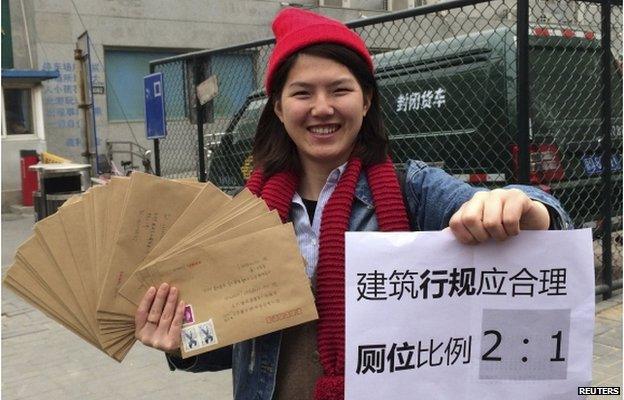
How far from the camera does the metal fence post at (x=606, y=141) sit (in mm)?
A: 4402

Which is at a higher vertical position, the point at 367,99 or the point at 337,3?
the point at 337,3

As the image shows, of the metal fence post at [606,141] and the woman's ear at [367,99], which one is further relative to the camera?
the metal fence post at [606,141]

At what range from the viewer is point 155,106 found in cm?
625

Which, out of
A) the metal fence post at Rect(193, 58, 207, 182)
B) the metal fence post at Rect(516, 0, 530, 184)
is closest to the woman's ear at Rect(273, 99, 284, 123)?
the metal fence post at Rect(516, 0, 530, 184)

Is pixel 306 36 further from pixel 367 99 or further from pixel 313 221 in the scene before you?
pixel 313 221

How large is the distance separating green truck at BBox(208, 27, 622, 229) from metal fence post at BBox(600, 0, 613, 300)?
0.34ft

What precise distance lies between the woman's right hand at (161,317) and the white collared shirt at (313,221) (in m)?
0.34

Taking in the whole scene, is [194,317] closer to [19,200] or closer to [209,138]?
[209,138]

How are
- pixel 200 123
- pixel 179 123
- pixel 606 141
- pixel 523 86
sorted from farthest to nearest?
pixel 179 123 → pixel 200 123 → pixel 606 141 → pixel 523 86

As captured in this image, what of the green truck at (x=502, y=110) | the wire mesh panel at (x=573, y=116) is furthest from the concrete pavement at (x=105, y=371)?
the green truck at (x=502, y=110)

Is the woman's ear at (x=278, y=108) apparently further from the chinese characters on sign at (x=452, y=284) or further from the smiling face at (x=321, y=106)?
the chinese characters on sign at (x=452, y=284)

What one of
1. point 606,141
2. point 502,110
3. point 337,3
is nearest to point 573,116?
point 606,141

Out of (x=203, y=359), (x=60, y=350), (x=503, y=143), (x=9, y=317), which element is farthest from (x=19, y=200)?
(x=203, y=359)

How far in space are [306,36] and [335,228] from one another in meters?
0.46
